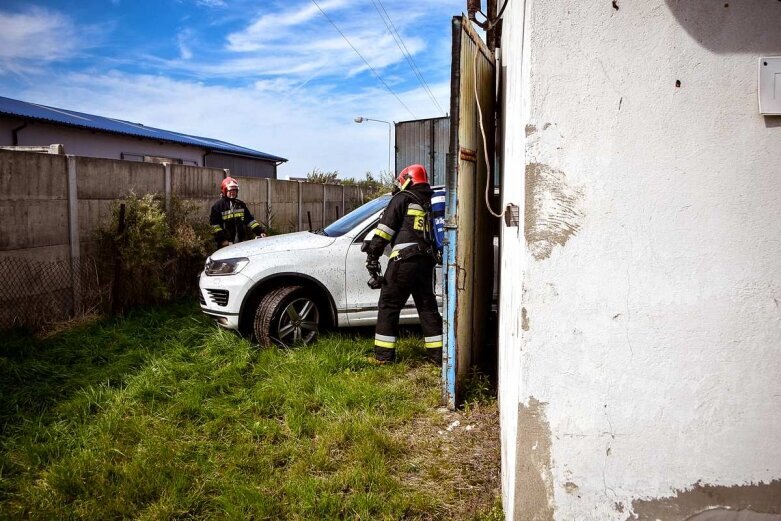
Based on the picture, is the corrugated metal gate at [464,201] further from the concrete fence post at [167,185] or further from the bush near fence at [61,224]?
the concrete fence post at [167,185]

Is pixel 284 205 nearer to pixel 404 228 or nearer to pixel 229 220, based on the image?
pixel 229 220

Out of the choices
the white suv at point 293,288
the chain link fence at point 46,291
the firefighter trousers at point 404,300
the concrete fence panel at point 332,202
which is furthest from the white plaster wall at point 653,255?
the concrete fence panel at point 332,202

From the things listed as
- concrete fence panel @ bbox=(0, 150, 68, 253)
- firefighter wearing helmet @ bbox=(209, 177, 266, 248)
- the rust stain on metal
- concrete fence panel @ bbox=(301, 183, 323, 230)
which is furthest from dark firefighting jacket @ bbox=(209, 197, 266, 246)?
the rust stain on metal

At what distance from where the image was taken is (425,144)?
473 inches

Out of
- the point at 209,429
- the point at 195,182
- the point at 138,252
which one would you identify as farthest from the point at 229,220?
the point at 209,429

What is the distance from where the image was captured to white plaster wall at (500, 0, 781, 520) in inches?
77.1

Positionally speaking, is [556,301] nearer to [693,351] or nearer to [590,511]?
[693,351]

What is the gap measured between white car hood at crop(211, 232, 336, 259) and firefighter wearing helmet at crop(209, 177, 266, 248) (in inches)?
90.7

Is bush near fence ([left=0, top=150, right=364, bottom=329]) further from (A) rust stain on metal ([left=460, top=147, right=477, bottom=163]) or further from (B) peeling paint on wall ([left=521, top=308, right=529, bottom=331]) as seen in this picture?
(B) peeling paint on wall ([left=521, top=308, right=529, bottom=331])

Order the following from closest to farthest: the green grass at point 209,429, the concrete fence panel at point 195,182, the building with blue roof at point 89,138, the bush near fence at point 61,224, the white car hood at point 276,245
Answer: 1. the green grass at point 209,429
2. the white car hood at point 276,245
3. the bush near fence at point 61,224
4. the concrete fence panel at point 195,182
5. the building with blue roof at point 89,138

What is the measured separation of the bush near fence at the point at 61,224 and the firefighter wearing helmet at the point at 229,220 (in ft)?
1.49

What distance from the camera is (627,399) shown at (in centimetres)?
208

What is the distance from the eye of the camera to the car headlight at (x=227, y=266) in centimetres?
513

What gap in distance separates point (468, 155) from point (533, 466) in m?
2.25
